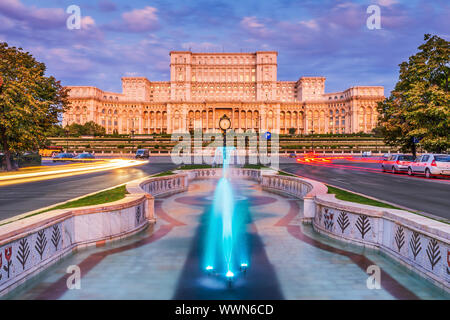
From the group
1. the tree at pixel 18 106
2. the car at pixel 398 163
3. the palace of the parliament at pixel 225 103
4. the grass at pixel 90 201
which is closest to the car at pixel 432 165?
the car at pixel 398 163

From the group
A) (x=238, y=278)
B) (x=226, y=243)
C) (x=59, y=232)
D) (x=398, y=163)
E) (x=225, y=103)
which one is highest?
(x=225, y=103)

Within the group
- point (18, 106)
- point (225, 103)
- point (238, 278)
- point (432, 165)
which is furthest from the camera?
point (225, 103)

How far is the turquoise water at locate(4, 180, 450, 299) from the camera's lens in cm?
501

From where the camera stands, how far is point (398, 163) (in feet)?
82.2

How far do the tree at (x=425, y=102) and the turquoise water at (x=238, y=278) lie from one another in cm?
2079

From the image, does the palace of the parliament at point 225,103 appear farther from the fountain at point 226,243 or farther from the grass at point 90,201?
the grass at point 90,201

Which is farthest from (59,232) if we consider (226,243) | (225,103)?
(225,103)

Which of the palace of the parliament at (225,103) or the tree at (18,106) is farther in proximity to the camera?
the palace of the parliament at (225,103)

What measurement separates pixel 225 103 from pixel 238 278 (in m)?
135

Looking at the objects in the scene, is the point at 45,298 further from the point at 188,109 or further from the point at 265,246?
the point at 188,109

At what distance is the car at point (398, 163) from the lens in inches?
965

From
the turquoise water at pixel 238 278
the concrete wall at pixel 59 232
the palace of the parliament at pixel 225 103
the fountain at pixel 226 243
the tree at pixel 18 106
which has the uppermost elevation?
the palace of the parliament at pixel 225 103

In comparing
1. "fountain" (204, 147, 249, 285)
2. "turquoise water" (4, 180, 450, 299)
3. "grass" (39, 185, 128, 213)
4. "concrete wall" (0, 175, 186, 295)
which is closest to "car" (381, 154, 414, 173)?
"fountain" (204, 147, 249, 285)

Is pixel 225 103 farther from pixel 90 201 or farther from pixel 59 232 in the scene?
pixel 59 232
